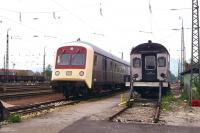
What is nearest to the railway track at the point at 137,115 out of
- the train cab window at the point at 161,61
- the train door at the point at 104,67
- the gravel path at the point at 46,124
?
the gravel path at the point at 46,124

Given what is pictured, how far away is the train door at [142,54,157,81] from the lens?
26.2 m

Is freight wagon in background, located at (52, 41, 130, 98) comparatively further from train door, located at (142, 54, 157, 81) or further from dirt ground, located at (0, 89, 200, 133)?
dirt ground, located at (0, 89, 200, 133)

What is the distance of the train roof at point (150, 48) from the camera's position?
2570cm

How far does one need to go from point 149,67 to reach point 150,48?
117 cm

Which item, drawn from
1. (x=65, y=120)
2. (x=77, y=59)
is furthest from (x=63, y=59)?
(x=65, y=120)

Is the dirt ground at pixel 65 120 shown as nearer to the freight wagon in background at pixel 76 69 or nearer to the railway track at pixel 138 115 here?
the railway track at pixel 138 115

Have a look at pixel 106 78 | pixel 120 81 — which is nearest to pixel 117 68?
pixel 120 81

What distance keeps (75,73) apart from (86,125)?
11880 millimetres

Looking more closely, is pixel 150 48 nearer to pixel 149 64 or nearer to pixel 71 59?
pixel 149 64

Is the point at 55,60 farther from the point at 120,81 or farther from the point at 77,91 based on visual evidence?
the point at 120,81

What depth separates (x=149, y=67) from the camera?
86.5 feet

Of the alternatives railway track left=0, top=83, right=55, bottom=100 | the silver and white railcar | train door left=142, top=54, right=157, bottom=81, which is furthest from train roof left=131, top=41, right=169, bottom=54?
railway track left=0, top=83, right=55, bottom=100

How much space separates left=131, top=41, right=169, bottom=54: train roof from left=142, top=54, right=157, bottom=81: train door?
1.08ft

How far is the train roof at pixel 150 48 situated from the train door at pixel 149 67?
329 mm
